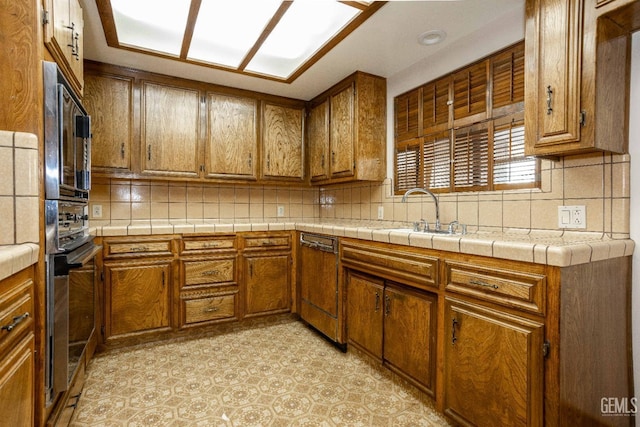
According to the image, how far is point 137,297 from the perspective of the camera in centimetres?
240

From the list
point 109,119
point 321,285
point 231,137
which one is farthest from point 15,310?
point 231,137

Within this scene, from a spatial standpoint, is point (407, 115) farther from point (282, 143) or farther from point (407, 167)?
point (282, 143)

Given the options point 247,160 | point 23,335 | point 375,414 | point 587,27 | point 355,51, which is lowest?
point 375,414

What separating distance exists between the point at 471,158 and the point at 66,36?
2.27m

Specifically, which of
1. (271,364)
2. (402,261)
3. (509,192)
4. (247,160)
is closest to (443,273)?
(402,261)

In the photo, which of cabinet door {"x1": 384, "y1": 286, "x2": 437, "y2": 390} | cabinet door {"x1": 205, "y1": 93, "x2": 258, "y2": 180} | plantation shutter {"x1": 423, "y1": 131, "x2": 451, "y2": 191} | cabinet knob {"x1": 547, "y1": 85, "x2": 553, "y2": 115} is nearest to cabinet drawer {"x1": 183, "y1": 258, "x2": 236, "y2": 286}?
cabinet door {"x1": 205, "y1": 93, "x2": 258, "y2": 180}

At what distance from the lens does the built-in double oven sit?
126 cm

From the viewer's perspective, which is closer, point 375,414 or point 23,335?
point 23,335

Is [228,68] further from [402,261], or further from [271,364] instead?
[271,364]

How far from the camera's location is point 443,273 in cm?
156

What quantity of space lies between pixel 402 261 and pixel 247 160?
1.92 meters

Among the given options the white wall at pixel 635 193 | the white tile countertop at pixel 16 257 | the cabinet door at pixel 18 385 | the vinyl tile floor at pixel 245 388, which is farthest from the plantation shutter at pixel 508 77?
the cabinet door at pixel 18 385

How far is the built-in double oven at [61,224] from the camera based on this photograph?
4.13 ft

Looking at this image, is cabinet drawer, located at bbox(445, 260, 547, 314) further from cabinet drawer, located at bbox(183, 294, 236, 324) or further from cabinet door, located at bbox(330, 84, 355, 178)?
cabinet drawer, located at bbox(183, 294, 236, 324)
